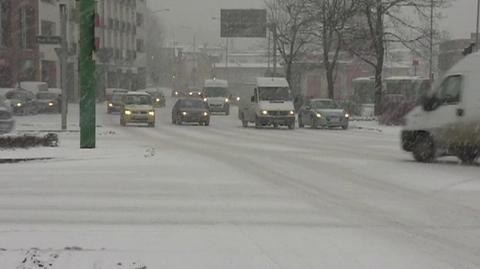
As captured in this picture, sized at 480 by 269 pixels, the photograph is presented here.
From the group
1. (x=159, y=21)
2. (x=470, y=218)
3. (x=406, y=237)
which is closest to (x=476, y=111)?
(x=470, y=218)

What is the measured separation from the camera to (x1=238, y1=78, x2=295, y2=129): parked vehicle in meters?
34.9

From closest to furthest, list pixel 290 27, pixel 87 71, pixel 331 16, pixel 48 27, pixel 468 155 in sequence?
1. pixel 468 155
2. pixel 87 71
3. pixel 331 16
4. pixel 290 27
5. pixel 48 27

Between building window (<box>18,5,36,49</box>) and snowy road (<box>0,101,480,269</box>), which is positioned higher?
building window (<box>18,5,36,49</box>)

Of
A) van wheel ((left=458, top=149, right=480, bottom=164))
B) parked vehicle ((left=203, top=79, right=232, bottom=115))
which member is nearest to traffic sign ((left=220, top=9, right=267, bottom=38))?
parked vehicle ((left=203, top=79, right=232, bottom=115))

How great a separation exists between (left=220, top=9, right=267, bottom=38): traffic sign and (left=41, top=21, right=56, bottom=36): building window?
17.5 m

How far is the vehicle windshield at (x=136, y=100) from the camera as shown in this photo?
37.0 m

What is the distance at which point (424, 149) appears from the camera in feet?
57.4

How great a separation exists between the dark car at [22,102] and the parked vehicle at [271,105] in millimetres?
16112

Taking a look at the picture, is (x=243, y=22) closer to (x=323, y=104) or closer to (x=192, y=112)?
(x=192, y=112)

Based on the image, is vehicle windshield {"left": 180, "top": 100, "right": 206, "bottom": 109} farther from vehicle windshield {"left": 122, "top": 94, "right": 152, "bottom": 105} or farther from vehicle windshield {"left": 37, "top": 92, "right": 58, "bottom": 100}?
vehicle windshield {"left": 37, "top": 92, "right": 58, "bottom": 100}

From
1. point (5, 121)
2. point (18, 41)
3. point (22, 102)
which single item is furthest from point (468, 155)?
point (18, 41)

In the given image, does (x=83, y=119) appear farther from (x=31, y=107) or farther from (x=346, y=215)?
(x=31, y=107)

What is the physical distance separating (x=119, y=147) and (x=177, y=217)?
10273 mm

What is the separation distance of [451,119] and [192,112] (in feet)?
73.7
